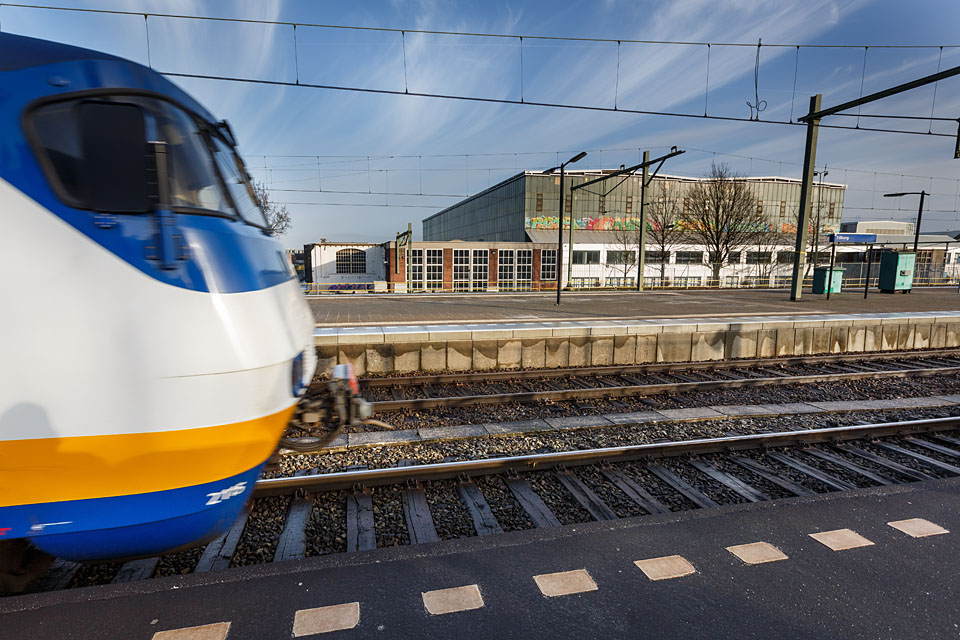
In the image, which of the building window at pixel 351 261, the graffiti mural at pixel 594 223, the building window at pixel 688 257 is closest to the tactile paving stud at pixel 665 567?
the graffiti mural at pixel 594 223

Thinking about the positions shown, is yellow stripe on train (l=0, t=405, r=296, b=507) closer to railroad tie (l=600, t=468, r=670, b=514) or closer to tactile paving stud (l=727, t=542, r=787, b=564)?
tactile paving stud (l=727, t=542, r=787, b=564)

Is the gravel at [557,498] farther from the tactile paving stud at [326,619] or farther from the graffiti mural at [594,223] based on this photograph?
the graffiti mural at [594,223]

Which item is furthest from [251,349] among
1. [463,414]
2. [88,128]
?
[463,414]

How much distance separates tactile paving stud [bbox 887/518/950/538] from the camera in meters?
3.59

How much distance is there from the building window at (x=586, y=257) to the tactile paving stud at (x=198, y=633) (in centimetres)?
4170

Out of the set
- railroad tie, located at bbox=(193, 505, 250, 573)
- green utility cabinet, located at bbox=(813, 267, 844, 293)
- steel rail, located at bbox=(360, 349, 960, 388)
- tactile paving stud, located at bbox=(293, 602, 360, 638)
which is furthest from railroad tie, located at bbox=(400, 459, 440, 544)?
green utility cabinet, located at bbox=(813, 267, 844, 293)

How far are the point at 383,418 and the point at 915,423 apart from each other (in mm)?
7086

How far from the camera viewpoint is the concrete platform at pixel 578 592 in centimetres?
262

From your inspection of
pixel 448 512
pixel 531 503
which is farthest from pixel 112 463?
pixel 531 503

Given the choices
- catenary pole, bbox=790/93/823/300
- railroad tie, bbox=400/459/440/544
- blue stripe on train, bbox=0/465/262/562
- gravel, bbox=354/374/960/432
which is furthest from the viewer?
catenary pole, bbox=790/93/823/300

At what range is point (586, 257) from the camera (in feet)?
139

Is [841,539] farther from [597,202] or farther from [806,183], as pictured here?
[597,202]

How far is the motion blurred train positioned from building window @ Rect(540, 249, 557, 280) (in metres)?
37.5

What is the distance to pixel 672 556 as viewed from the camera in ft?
10.8
